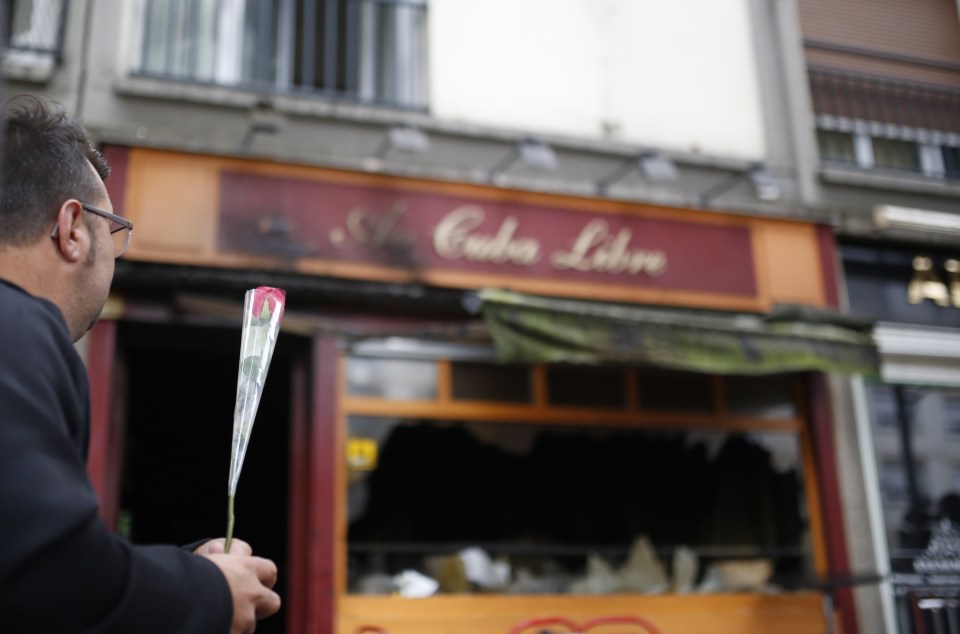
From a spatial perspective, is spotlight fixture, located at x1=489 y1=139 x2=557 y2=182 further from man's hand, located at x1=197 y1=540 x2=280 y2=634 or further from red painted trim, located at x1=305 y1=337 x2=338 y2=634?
man's hand, located at x1=197 y1=540 x2=280 y2=634

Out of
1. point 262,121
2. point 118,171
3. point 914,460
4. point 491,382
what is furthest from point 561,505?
point 118,171

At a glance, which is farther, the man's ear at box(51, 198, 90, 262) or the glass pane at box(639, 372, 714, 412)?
the glass pane at box(639, 372, 714, 412)

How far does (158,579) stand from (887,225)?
8.31 meters

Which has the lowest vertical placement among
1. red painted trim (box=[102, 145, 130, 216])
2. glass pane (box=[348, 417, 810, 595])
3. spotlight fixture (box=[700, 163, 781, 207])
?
glass pane (box=[348, 417, 810, 595])

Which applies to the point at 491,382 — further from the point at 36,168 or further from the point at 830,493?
the point at 36,168

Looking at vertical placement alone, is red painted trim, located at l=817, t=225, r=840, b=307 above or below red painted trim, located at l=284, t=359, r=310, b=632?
above

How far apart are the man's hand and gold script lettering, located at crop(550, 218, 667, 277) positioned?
243 inches

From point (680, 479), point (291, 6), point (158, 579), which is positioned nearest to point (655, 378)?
point (680, 479)

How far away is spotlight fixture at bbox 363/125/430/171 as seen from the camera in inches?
289

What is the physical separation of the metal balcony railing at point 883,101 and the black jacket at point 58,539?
8.90 metres

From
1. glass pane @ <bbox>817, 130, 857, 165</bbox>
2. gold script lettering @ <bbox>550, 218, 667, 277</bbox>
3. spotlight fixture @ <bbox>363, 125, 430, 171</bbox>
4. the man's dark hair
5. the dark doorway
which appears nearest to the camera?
the man's dark hair

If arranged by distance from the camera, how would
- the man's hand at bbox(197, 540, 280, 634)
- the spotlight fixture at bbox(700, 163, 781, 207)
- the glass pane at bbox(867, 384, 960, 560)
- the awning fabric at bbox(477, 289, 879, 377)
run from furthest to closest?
1. the spotlight fixture at bbox(700, 163, 781, 207)
2. the glass pane at bbox(867, 384, 960, 560)
3. the awning fabric at bbox(477, 289, 879, 377)
4. the man's hand at bbox(197, 540, 280, 634)

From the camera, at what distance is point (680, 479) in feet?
26.0

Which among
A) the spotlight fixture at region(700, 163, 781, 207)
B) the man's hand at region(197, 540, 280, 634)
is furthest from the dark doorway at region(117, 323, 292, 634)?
the man's hand at region(197, 540, 280, 634)
